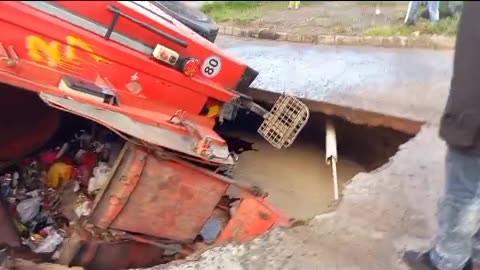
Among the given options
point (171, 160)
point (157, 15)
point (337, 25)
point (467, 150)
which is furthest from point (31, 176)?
point (337, 25)

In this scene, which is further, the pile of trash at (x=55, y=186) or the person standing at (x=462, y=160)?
the pile of trash at (x=55, y=186)

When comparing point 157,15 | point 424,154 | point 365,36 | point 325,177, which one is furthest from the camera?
point 365,36

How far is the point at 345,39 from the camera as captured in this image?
599 cm

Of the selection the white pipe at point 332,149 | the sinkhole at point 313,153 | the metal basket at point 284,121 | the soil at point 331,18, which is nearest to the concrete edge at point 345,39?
the soil at point 331,18

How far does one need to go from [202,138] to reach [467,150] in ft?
4.41

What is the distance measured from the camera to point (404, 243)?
3.25 metres

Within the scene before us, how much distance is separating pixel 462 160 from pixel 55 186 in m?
2.53

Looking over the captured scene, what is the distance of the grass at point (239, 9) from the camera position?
6229mm

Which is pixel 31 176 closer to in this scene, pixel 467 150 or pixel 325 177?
pixel 325 177

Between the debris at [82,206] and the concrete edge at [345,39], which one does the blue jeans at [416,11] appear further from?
the debris at [82,206]

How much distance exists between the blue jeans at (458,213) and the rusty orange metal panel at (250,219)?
878 millimetres

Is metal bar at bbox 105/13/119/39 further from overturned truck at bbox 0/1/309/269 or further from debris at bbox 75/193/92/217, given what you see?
debris at bbox 75/193/92/217

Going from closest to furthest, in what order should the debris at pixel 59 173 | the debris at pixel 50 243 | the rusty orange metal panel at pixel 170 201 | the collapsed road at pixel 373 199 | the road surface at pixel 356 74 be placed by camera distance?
the collapsed road at pixel 373 199 → the rusty orange metal panel at pixel 170 201 → the debris at pixel 50 243 → the debris at pixel 59 173 → the road surface at pixel 356 74

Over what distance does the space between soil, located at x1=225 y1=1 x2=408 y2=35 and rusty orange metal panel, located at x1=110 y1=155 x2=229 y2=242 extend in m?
2.58
